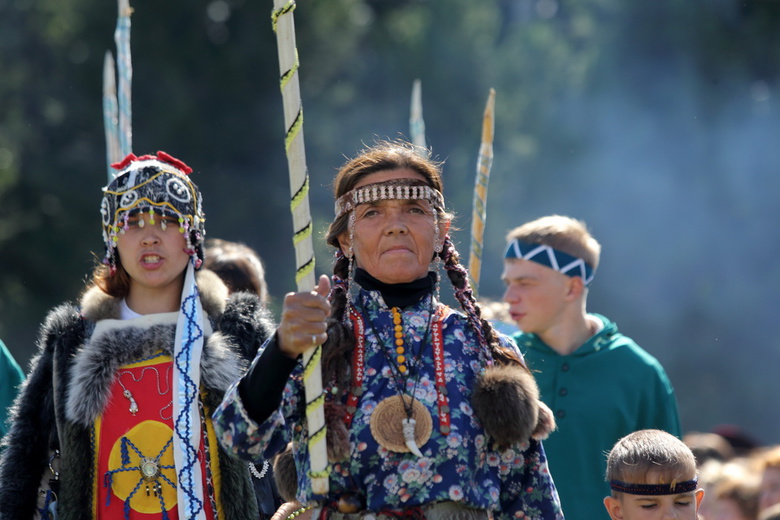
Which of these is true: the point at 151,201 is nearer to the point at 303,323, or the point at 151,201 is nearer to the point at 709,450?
the point at 303,323

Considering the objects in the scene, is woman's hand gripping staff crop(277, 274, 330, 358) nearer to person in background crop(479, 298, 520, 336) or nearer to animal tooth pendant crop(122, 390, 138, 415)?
animal tooth pendant crop(122, 390, 138, 415)

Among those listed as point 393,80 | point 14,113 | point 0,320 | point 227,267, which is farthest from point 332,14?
point 227,267

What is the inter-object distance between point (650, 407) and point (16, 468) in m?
2.69

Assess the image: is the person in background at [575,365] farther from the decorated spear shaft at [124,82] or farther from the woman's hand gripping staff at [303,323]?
the woman's hand gripping staff at [303,323]

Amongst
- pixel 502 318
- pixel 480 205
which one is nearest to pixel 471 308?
pixel 480 205

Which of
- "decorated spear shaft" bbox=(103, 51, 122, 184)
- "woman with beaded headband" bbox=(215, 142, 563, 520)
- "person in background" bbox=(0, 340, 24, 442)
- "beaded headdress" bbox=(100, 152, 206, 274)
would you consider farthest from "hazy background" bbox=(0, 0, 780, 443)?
"woman with beaded headband" bbox=(215, 142, 563, 520)

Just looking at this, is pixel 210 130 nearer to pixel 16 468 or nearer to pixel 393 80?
pixel 393 80

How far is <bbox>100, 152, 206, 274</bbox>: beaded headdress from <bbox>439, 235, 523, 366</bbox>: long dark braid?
39.5 inches

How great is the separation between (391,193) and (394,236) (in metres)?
0.12

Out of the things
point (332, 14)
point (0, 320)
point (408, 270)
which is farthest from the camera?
point (332, 14)

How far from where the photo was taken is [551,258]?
5320 mm

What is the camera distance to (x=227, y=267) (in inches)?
201

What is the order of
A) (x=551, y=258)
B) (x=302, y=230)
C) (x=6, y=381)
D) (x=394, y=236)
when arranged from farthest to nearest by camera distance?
(x=551, y=258) → (x=6, y=381) → (x=394, y=236) → (x=302, y=230)

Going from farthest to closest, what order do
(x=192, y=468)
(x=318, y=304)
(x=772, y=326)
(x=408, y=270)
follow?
(x=772, y=326) → (x=192, y=468) → (x=408, y=270) → (x=318, y=304)
